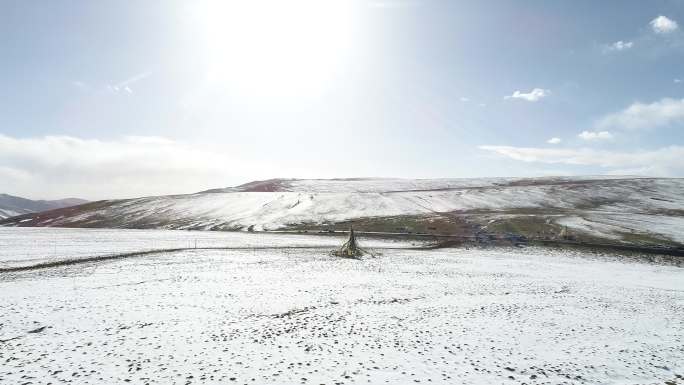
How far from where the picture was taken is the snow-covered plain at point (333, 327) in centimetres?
1535

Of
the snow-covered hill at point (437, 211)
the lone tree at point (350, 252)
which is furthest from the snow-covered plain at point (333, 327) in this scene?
the snow-covered hill at point (437, 211)

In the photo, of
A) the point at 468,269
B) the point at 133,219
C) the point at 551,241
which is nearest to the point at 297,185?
the point at 133,219

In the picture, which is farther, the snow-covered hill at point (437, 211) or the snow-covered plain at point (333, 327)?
the snow-covered hill at point (437, 211)

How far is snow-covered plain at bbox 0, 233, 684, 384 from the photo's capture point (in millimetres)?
A: 15352

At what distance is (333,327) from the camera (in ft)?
68.2

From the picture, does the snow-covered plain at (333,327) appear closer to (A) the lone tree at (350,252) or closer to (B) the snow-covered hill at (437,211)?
(A) the lone tree at (350,252)

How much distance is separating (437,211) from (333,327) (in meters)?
86.8

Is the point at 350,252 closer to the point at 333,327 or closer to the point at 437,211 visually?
the point at 333,327

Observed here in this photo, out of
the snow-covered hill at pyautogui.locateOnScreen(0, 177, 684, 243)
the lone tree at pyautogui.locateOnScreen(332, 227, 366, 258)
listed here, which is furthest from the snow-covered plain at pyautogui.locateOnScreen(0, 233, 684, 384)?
the snow-covered hill at pyautogui.locateOnScreen(0, 177, 684, 243)

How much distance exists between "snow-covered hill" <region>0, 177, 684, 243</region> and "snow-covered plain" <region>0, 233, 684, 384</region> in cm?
4185

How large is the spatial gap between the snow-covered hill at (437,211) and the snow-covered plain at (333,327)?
137ft

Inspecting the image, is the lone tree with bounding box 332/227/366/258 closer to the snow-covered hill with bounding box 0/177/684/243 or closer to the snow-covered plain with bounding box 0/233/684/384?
the snow-covered plain with bounding box 0/233/684/384

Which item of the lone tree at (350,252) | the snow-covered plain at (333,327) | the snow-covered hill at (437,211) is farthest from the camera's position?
the snow-covered hill at (437,211)

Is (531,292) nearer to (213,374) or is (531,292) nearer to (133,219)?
(213,374)
